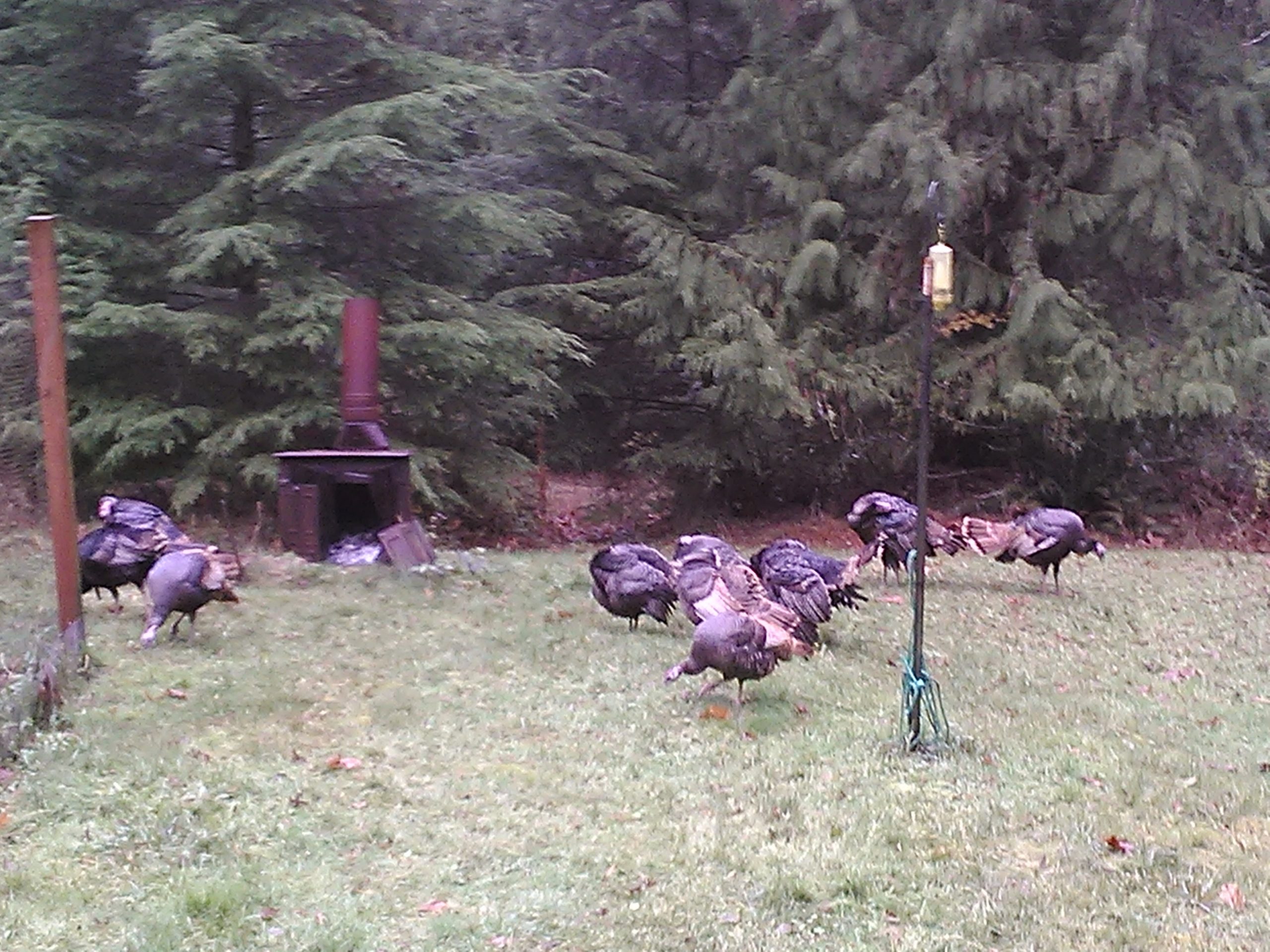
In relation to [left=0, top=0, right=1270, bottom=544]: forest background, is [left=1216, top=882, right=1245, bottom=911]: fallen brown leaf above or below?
below

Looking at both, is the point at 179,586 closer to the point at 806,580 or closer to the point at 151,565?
the point at 151,565

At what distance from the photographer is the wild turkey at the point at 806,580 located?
7.10m

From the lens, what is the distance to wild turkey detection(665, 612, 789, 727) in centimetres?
→ 595

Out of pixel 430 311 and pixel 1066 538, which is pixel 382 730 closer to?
pixel 1066 538

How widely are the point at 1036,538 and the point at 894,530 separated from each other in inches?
42.9

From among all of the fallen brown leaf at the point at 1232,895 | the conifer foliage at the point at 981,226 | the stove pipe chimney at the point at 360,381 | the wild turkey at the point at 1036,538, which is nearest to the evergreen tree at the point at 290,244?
the stove pipe chimney at the point at 360,381

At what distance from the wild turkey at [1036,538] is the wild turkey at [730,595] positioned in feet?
9.51

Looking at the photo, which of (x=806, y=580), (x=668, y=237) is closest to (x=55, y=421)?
(x=806, y=580)

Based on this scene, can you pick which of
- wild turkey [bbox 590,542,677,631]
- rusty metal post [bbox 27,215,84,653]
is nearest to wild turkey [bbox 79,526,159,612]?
rusty metal post [bbox 27,215,84,653]

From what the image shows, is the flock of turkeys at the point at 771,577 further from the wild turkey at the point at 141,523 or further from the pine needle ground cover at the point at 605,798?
the wild turkey at the point at 141,523

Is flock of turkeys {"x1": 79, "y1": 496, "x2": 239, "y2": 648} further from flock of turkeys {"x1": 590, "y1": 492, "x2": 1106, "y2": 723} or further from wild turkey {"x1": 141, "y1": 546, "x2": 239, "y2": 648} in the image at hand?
flock of turkeys {"x1": 590, "y1": 492, "x2": 1106, "y2": 723}

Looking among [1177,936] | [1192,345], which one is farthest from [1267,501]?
[1177,936]

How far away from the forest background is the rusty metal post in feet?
15.3

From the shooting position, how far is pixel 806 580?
725 centimetres
